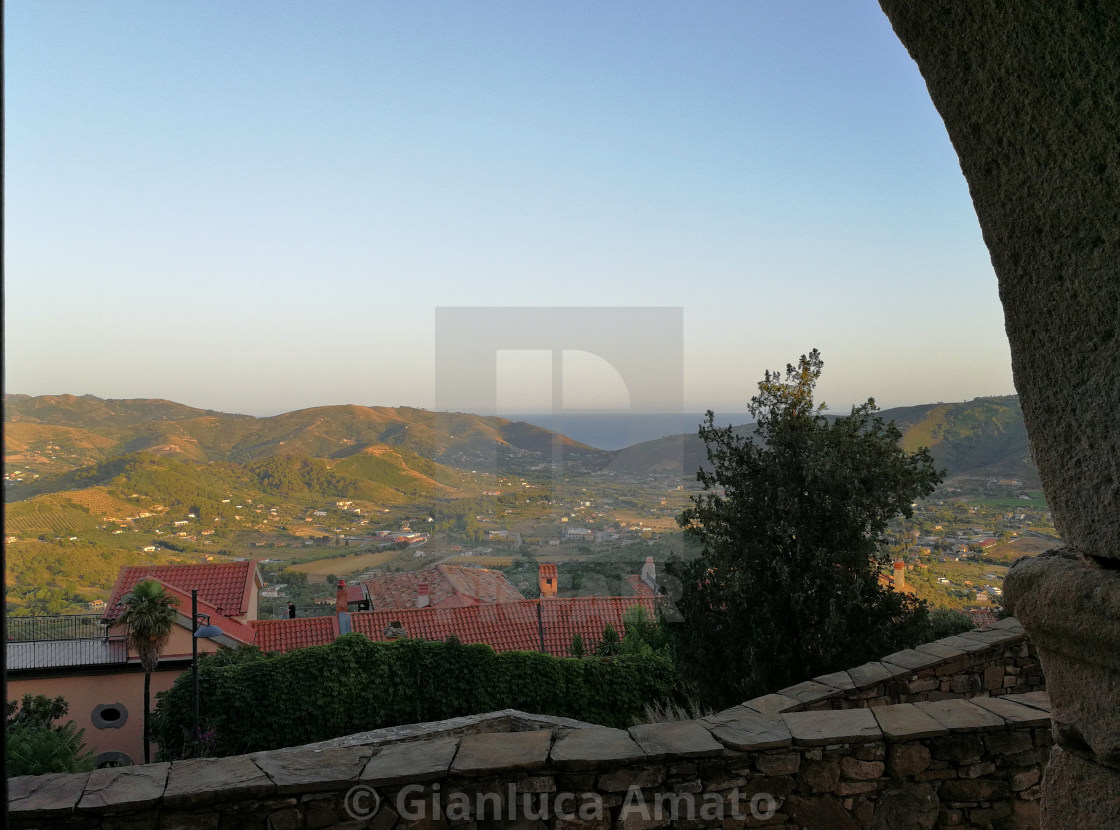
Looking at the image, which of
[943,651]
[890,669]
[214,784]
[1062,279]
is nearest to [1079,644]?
[1062,279]

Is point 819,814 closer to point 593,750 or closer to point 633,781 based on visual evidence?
point 633,781

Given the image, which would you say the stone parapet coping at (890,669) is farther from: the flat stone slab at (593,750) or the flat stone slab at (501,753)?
the flat stone slab at (501,753)

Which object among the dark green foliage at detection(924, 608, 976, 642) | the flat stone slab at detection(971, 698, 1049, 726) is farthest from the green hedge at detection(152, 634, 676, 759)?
the flat stone slab at detection(971, 698, 1049, 726)

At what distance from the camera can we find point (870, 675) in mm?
4320

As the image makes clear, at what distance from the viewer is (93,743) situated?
17.0 meters

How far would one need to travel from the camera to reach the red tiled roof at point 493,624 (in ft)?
57.7

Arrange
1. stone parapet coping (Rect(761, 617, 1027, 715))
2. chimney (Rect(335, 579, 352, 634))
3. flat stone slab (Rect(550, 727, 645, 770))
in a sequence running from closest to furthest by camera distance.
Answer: flat stone slab (Rect(550, 727, 645, 770)), stone parapet coping (Rect(761, 617, 1027, 715)), chimney (Rect(335, 579, 352, 634))

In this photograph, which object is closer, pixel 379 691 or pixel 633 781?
pixel 633 781

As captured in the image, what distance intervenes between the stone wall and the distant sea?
991cm

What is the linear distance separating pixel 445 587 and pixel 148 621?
7.75m

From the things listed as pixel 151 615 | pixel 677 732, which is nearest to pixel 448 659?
pixel 151 615

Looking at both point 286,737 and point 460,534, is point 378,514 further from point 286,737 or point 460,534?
point 286,737

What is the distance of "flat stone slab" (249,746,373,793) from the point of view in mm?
2395

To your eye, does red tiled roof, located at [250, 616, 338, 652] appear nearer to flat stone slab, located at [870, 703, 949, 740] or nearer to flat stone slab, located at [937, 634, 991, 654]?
flat stone slab, located at [937, 634, 991, 654]
